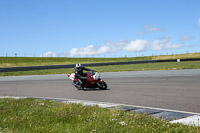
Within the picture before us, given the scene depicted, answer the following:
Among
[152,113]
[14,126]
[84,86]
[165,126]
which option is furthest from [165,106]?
[84,86]

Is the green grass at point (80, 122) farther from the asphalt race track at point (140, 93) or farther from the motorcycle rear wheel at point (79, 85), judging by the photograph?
the motorcycle rear wheel at point (79, 85)

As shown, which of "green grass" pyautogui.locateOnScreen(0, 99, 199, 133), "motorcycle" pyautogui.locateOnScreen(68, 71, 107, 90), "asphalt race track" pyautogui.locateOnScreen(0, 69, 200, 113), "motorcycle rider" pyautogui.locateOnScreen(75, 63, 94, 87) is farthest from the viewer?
"motorcycle rider" pyautogui.locateOnScreen(75, 63, 94, 87)

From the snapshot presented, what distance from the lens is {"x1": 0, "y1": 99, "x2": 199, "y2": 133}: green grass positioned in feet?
16.9

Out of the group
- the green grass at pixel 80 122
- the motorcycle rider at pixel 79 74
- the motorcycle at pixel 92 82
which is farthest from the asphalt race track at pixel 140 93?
the green grass at pixel 80 122

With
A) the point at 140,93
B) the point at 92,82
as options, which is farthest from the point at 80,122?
the point at 92,82

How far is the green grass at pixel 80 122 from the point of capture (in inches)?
203

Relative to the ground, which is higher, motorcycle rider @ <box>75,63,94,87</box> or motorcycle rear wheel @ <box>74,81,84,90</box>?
motorcycle rider @ <box>75,63,94,87</box>

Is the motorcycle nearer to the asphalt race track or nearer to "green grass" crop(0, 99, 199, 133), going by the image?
the asphalt race track

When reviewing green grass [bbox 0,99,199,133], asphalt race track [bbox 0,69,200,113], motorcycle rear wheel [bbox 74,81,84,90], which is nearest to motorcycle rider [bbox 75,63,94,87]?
motorcycle rear wheel [bbox 74,81,84,90]

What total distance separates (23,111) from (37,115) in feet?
2.59

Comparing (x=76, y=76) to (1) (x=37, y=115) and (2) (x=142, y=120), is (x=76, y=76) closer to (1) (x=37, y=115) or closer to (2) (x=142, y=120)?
(1) (x=37, y=115)

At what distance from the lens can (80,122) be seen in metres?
5.93

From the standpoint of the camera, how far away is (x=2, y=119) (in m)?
6.52

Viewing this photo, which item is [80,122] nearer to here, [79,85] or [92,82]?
[92,82]
